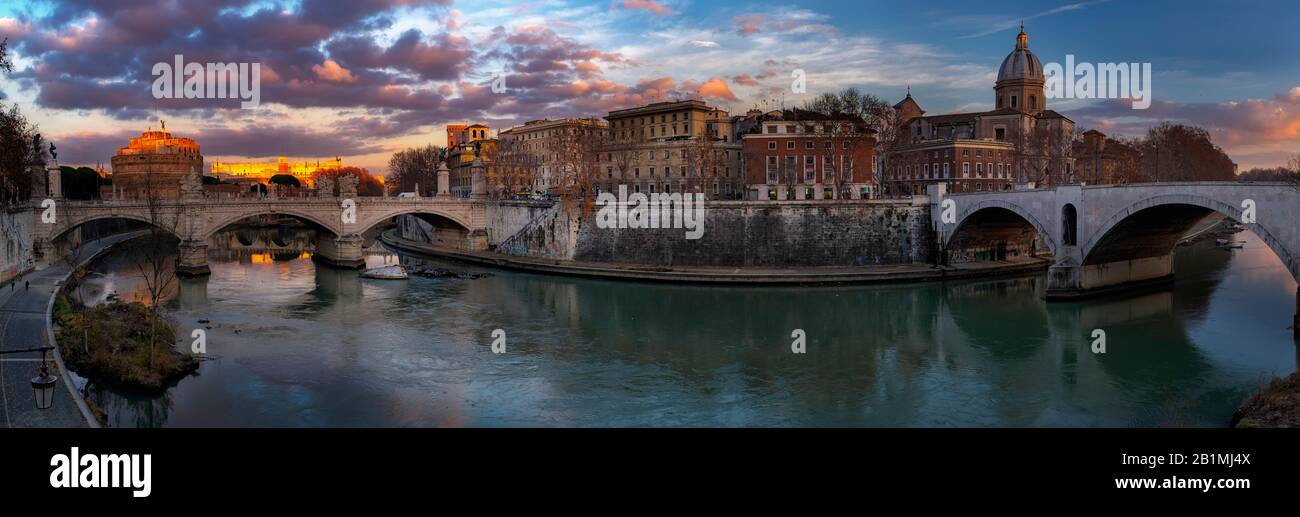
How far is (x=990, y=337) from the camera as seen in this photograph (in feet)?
77.4

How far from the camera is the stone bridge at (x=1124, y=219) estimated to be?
76.7 ft

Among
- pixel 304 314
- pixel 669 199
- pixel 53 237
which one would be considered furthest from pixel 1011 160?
pixel 53 237

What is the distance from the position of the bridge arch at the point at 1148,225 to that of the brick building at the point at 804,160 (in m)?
16.8

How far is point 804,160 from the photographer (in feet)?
156

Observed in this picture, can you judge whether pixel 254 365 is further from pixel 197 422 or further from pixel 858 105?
pixel 858 105

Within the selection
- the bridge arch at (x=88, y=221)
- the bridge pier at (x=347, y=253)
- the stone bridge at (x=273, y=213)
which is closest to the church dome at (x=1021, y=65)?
the stone bridge at (x=273, y=213)

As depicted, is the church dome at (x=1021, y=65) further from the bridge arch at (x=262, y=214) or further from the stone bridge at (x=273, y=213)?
the bridge arch at (x=262, y=214)

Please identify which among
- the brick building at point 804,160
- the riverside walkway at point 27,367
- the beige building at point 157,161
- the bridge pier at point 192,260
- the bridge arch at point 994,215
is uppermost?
the beige building at point 157,161

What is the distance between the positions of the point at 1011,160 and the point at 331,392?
4832 centimetres

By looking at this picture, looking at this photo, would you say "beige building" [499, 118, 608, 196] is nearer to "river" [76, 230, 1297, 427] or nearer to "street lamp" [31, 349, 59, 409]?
"river" [76, 230, 1297, 427]

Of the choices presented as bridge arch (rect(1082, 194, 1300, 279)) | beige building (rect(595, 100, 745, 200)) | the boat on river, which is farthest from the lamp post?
beige building (rect(595, 100, 745, 200))

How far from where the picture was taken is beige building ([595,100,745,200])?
5234cm

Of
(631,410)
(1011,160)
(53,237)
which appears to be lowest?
(631,410)

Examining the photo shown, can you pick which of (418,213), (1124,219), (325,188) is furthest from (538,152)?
(1124,219)
